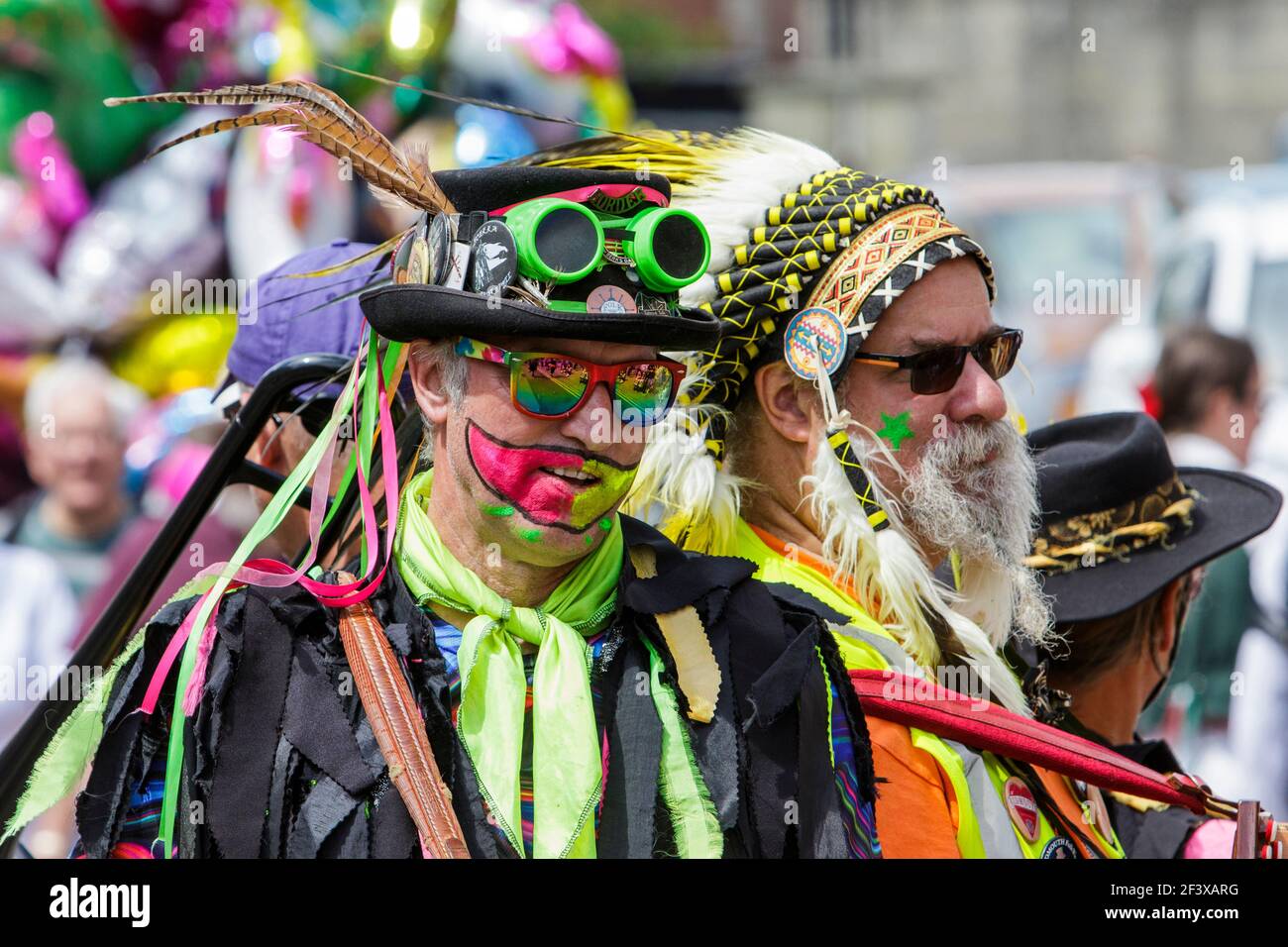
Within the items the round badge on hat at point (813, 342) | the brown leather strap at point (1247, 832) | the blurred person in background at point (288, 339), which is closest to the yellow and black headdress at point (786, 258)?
the round badge on hat at point (813, 342)

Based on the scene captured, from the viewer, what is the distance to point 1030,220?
11.3 meters

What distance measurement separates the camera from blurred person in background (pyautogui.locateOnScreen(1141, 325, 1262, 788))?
579 centimetres

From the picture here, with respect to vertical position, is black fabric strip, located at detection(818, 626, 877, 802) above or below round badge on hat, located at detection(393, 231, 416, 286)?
below

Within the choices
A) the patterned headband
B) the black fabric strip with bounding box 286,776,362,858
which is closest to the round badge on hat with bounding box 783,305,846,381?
the patterned headband

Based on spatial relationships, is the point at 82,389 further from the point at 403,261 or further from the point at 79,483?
the point at 403,261

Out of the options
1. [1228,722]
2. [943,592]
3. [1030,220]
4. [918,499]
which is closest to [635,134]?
[918,499]

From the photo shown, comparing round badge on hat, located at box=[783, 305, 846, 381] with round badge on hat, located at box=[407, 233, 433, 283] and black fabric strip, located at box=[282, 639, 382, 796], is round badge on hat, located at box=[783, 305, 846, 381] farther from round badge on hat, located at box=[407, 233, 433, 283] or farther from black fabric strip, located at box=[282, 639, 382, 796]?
black fabric strip, located at box=[282, 639, 382, 796]

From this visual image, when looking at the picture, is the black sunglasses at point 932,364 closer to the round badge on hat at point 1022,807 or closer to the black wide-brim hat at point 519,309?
the black wide-brim hat at point 519,309

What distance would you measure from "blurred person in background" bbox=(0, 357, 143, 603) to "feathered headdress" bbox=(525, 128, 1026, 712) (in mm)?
3966

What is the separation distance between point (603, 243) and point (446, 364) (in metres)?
0.28

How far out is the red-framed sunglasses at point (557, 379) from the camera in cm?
208

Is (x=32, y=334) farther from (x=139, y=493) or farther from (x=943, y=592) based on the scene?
(x=943, y=592)

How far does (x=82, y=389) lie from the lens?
643cm

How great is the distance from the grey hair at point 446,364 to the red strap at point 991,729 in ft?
2.58
